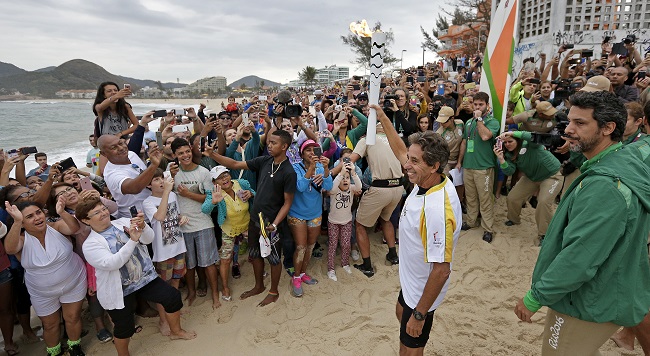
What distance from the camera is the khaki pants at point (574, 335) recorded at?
1999 mm

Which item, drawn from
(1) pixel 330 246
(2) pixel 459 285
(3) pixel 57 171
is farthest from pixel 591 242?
(3) pixel 57 171

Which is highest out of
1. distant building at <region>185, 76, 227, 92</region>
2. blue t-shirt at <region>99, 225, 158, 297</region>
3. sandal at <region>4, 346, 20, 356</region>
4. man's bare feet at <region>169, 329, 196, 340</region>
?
distant building at <region>185, 76, 227, 92</region>

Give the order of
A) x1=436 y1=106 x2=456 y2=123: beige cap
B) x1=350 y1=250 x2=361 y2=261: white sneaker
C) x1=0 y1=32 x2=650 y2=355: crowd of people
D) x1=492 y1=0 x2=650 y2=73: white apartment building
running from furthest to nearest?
1. x1=492 y1=0 x2=650 y2=73: white apartment building
2. x1=436 y1=106 x2=456 y2=123: beige cap
3. x1=350 y1=250 x2=361 y2=261: white sneaker
4. x1=0 y1=32 x2=650 y2=355: crowd of people

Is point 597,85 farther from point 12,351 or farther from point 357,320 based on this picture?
point 12,351

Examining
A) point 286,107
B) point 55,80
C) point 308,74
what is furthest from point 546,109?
point 55,80

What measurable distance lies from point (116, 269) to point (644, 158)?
13.8 ft

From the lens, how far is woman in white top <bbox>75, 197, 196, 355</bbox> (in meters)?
3.04

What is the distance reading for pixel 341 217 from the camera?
4.58 meters

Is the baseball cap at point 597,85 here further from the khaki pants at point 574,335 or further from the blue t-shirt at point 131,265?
the blue t-shirt at point 131,265

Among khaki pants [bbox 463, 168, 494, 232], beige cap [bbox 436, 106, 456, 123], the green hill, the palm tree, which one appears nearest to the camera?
khaki pants [bbox 463, 168, 494, 232]

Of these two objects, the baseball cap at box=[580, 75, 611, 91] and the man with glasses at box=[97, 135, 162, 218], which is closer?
the man with glasses at box=[97, 135, 162, 218]

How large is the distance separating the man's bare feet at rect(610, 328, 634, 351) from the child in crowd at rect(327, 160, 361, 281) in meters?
2.77

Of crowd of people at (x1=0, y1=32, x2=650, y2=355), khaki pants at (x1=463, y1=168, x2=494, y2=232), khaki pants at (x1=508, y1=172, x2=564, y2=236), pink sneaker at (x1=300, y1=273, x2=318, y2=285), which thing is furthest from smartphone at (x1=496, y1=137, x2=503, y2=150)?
pink sneaker at (x1=300, y1=273, x2=318, y2=285)

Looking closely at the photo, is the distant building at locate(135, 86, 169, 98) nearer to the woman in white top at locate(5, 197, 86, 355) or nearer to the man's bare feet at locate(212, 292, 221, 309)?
the man's bare feet at locate(212, 292, 221, 309)
